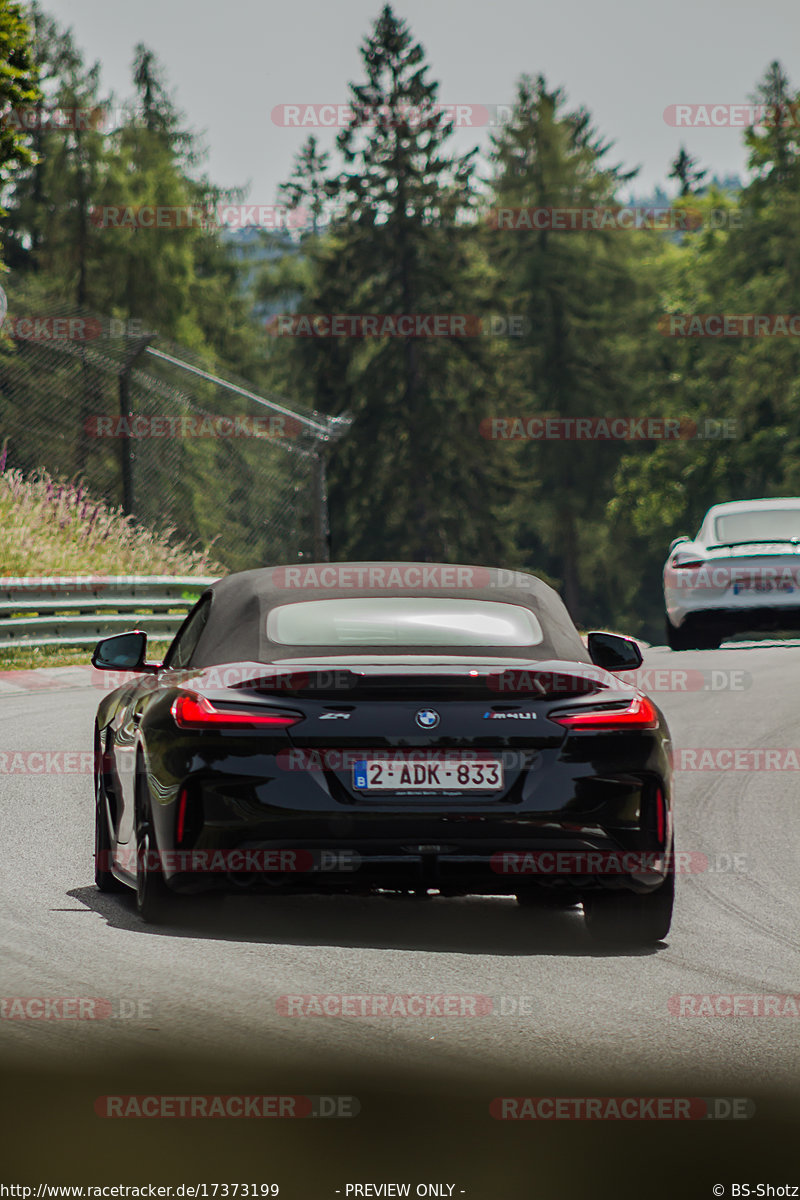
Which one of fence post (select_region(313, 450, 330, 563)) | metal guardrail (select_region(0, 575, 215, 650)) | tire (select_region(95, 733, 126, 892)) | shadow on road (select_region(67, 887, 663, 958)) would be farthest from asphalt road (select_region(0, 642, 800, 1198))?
fence post (select_region(313, 450, 330, 563))

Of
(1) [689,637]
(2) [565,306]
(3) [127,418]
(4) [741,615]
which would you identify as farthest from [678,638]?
(2) [565,306]

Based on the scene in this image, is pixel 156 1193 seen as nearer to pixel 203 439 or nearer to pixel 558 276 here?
pixel 203 439

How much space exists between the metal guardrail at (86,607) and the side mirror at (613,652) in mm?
11629

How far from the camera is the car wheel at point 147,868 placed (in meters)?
6.18

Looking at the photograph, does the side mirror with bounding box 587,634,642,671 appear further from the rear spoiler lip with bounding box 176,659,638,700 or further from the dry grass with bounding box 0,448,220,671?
the dry grass with bounding box 0,448,220,671

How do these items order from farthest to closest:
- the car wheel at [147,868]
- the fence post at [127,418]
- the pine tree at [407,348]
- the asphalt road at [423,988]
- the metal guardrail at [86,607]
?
the pine tree at [407,348]
the fence post at [127,418]
the metal guardrail at [86,607]
the car wheel at [147,868]
the asphalt road at [423,988]

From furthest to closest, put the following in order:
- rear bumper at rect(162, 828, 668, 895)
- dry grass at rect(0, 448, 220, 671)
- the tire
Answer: dry grass at rect(0, 448, 220, 671) < the tire < rear bumper at rect(162, 828, 668, 895)

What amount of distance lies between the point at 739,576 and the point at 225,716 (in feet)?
42.0

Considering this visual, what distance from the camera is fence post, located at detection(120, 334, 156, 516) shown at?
72.6ft

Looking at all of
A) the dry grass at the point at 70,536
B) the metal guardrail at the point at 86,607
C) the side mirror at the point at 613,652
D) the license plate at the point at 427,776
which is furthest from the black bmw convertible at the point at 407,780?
the dry grass at the point at 70,536

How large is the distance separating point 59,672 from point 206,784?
11.9m

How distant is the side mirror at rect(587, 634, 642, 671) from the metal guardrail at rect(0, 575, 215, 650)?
11.6 metres

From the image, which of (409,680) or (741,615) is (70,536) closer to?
(741,615)

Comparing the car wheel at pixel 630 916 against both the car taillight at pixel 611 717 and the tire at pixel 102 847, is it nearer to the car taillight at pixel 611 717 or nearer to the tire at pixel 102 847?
the car taillight at pixel 611 717
